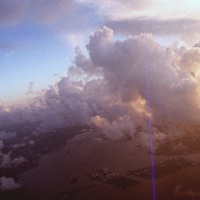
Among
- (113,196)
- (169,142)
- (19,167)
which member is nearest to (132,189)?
(113,196)

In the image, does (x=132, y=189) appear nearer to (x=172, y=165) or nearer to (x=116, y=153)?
(x=172, y=165)

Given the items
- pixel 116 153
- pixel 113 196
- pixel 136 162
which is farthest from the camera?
pixel 116 153

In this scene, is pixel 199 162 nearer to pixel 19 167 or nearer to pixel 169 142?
pixel 169 142

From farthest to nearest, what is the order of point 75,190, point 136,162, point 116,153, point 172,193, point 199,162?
point 116,153
point 136,162
point 199,162
point 75,190
point 172,193

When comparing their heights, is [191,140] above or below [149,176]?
above

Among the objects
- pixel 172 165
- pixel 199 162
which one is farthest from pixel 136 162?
pixel 199 162

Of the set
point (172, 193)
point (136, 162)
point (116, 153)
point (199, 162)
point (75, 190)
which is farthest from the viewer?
point (116, 153)

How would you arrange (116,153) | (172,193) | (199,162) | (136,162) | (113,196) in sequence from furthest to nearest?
1. (116,153)
2. (136,162)
3. (199,162)
4. (113,196)
5. (172,193)

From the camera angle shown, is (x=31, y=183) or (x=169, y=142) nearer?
(x=31, y=183)

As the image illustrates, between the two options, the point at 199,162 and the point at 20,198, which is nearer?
the point at 20,198
